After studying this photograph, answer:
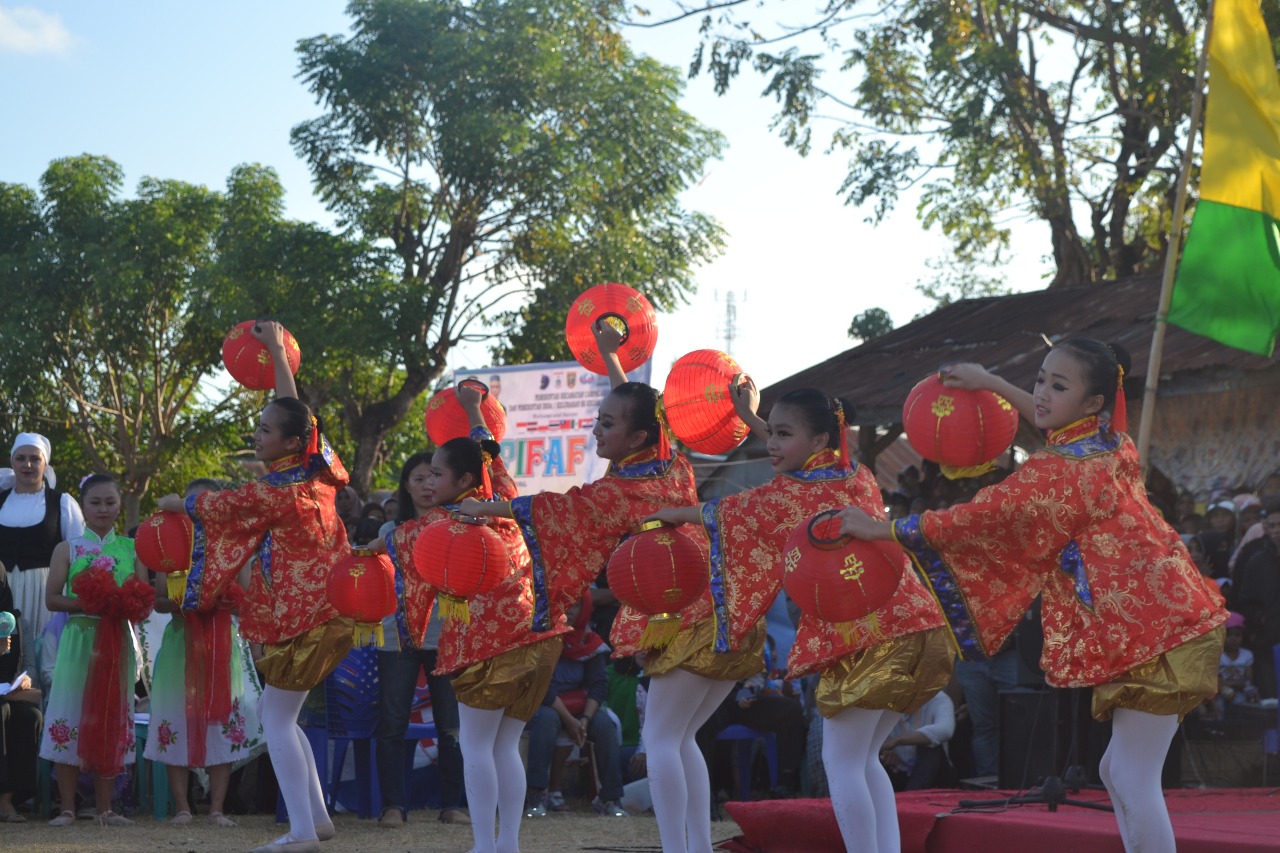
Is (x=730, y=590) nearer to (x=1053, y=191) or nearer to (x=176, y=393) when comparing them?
(x=1053, y=191)

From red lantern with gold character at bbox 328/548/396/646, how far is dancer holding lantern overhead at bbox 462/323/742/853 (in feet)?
2.45

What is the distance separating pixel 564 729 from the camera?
852 centimetres

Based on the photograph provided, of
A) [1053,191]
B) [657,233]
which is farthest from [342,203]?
[1053,191]

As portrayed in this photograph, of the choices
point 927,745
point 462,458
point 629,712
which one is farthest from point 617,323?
point 629,712

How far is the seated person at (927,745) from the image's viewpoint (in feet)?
27.0

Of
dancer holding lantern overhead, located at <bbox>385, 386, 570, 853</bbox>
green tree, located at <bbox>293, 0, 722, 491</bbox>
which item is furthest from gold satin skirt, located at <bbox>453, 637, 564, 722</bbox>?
green tree, located at <bbox>293, 0, 722, 491</bbox>

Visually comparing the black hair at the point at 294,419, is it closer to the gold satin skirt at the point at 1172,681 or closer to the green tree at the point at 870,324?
the gold satin skirt at the point at 1172,681

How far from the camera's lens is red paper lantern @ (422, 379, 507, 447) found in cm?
644

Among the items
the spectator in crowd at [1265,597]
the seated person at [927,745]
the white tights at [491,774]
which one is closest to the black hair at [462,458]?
the white tights at [491,774]

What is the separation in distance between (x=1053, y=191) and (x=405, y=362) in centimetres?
1014

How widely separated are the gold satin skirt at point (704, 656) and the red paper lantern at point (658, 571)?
0.10m

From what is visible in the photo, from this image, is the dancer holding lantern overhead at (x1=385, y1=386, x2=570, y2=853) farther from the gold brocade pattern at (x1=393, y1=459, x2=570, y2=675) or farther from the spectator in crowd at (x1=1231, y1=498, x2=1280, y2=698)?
the spectator in crowd at (x1=1231, y1=498, x2=1280, y2=698)

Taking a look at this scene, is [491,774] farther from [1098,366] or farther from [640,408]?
[1098,366]

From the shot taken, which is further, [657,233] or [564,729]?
[657,233]
